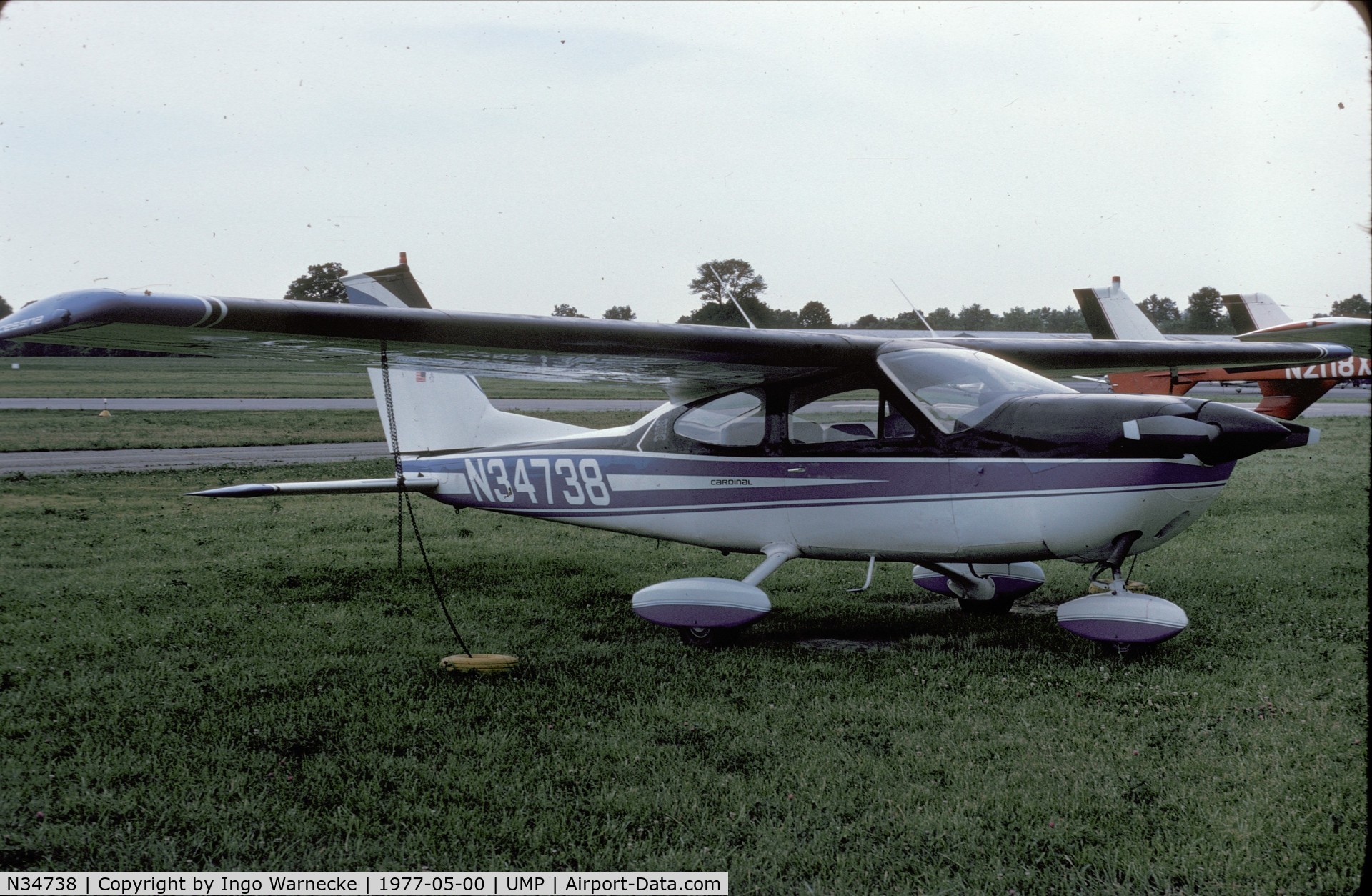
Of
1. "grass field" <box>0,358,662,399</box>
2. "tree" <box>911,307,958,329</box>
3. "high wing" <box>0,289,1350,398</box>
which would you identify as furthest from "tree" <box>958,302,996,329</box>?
"high wing" <box>0,289,1350,398</box>

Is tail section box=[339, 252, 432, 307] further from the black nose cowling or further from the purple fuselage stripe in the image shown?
the black nose cowling

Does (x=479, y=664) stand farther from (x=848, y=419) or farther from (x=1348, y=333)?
(x=1348, y=333)

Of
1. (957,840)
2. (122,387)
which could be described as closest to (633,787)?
(957,840)

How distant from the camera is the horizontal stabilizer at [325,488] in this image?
23.1ft

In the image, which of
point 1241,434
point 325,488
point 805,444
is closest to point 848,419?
point 805,444

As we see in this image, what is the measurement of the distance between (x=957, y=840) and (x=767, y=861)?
70 centimetres

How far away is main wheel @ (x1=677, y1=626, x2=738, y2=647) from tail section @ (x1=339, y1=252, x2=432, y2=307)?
3.38m

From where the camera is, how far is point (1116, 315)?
17.2 metres

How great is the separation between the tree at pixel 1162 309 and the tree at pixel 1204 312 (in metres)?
0.69

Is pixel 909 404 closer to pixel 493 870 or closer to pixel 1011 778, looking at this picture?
pixel 1011 778

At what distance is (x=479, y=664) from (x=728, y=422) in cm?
250

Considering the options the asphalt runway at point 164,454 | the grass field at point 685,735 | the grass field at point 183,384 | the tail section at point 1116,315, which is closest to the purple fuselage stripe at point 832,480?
the grass field at point 685,735

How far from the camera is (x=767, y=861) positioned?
3.20m

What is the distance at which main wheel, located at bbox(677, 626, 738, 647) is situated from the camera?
238 inches
